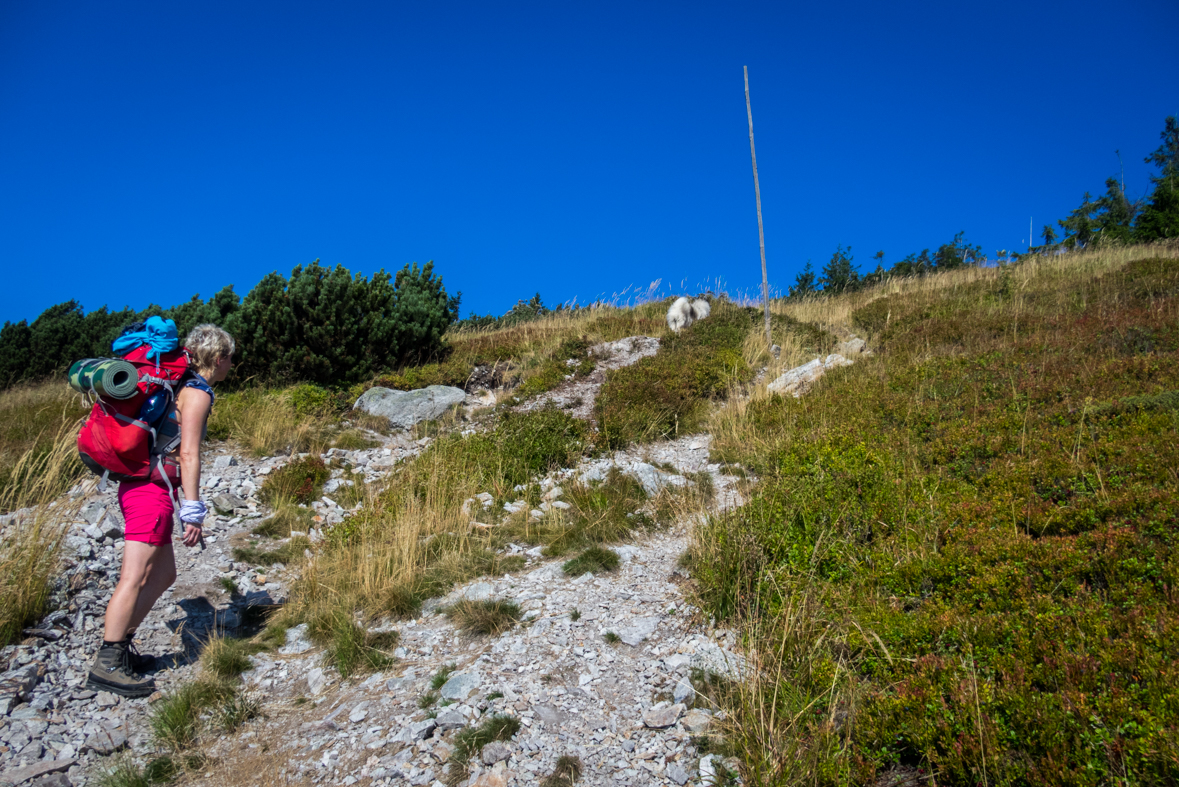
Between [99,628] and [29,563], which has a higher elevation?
[29,563]

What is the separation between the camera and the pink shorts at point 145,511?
→ 3787 millimetres

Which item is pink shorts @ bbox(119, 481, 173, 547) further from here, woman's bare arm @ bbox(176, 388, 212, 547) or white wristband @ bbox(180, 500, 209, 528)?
white wristband @ bbox(180, 500, 209, 528)

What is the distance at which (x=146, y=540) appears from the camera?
379 cm

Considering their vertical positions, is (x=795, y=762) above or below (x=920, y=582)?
below

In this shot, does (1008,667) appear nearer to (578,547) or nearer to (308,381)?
(578,547)

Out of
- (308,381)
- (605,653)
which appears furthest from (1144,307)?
(308,381)

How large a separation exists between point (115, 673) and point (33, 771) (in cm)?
63

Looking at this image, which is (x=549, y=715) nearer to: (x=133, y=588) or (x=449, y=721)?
(x=449, y=721)

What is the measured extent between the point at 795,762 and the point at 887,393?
5.99 m

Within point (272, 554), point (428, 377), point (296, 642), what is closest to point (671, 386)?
point (428, 377)

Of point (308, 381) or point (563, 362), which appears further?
point (563, 362)

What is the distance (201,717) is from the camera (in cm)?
370

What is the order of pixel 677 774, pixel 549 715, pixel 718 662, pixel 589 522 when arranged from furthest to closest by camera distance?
1. pixel 589 522
2. pixel 718 662
3. pixel 549 715
4. pixel 677 774

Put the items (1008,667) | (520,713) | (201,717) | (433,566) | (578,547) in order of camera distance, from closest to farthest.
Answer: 1. (1008,667)
2. (520,713)
3. (201,717)
4. (433,566)
5. (578,547)
